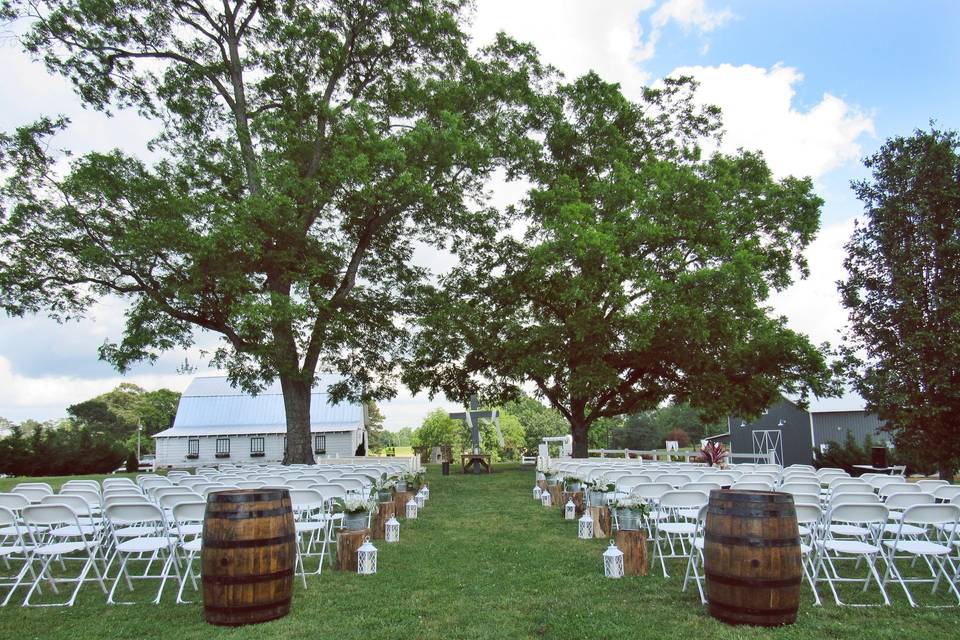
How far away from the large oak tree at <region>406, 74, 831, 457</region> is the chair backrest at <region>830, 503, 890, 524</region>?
12.0m

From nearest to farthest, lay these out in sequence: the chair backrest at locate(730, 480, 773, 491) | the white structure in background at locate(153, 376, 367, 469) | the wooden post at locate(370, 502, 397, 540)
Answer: the chair backrest at locate(730, 480, 773, 491) < the wooden post at locate(370, 502, 397, 540) < the white structure in background at locate(153, 376, 367, 469)

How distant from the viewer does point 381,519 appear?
26.8 feet

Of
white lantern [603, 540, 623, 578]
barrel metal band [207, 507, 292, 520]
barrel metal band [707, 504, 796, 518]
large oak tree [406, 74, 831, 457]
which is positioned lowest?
white lantern [603, 540, 623, 578]

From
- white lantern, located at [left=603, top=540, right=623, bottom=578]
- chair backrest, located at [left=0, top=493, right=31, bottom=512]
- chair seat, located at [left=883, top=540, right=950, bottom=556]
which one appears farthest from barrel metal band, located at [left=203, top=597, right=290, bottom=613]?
chair seat, located at [left=883, top=540, right=950, bottom=556]

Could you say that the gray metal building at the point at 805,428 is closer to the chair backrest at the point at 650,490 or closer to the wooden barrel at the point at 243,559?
the chair backrest at the point at 650,490

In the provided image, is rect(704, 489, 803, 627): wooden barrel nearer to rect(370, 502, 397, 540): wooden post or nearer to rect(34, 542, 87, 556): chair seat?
rect(34, 542, 87, 556): chair seat

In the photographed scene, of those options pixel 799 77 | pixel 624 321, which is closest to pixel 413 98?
pixel 624 321

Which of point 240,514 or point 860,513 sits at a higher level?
point 240,514

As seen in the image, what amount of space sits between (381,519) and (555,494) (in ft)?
14.1

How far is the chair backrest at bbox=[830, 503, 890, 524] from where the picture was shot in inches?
190

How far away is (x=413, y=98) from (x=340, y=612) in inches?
606

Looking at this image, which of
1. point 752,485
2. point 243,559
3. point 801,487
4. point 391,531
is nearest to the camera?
point 243,559

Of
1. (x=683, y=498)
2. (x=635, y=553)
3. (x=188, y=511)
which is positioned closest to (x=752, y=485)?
(x=683, y=498)

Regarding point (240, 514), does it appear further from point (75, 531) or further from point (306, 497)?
point (75, 531)
